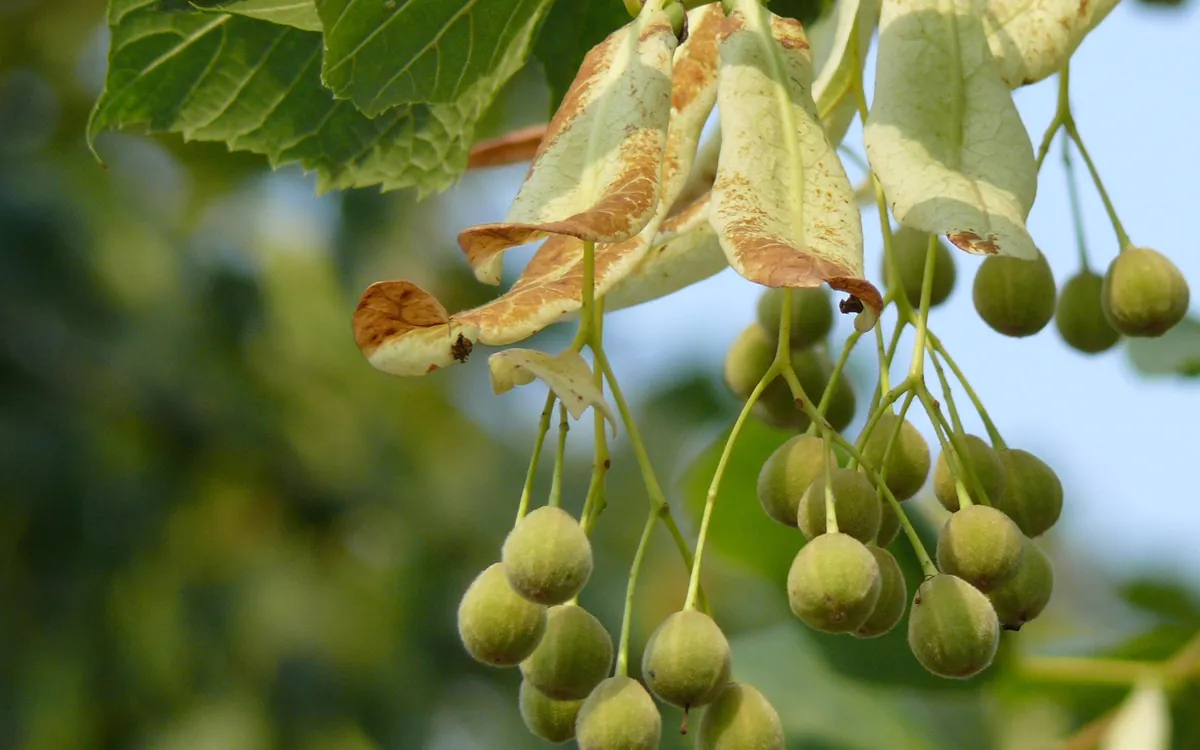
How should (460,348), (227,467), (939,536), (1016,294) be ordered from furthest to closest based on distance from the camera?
(227,467)
(1016,294)
(939,536)
(460,348)

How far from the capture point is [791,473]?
1.11 meters

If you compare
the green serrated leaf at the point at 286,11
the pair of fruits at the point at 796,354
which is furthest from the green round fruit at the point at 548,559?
the green serrated leaf at the point at 286,11

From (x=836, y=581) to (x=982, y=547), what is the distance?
0.39 feet

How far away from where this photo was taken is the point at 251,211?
7.12 meters

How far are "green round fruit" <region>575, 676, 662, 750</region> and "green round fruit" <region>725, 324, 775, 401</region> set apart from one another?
45 centimetres

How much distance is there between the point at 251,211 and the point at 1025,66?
6478 millimetres

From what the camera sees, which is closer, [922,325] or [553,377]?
[553,377]

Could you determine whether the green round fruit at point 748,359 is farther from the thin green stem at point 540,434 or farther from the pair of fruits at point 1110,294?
the thin green stem at point 540,434

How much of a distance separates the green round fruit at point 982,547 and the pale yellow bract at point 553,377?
270 millimetres

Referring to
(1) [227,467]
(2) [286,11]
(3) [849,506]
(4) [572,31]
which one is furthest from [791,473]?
(1) [227,467]

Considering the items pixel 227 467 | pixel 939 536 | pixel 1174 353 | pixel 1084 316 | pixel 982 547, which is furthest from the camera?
pixel 227 467

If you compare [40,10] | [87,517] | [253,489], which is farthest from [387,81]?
[40,10]

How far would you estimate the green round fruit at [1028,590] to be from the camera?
3.49 ft

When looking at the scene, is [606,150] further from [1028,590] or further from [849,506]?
[1028,590]
